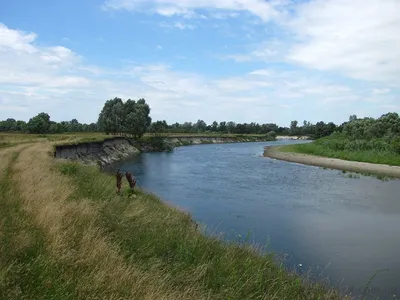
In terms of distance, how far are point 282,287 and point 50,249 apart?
21.0 ft

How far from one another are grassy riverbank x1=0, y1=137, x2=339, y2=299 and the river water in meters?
4.62

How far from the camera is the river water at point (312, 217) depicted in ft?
56.0

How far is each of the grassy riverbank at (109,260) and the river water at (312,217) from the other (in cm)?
462

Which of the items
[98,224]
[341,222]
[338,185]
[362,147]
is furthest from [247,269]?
[362,147]

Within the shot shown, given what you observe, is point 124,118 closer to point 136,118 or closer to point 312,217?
point 136,118

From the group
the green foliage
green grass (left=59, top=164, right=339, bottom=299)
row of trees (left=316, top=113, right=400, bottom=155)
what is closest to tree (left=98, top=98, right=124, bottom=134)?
the green foliage

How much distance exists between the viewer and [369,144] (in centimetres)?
7681

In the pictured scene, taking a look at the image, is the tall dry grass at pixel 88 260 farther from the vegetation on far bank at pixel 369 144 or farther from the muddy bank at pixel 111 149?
the vegetation on far bank at pixel 369 144

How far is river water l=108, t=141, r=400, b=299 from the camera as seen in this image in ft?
56.0

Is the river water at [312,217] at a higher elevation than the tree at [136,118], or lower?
lower

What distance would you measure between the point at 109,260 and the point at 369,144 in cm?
7773

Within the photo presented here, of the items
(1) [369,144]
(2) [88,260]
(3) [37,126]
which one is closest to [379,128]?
(1) [369,144]

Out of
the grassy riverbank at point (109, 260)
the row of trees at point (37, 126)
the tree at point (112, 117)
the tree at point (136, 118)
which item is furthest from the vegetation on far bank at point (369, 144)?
the row of trees at point (37, 126)

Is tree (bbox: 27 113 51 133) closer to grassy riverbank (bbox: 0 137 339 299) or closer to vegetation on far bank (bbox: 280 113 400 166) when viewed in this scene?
vegetation on far bank (bbox: 280 113 400 166)
